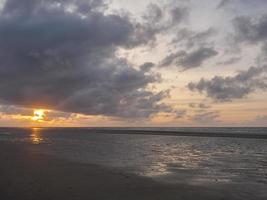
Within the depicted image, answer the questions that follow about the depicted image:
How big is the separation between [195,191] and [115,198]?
16.6 feet

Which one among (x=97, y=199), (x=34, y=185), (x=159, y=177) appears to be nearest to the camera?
(x=97, y=199)

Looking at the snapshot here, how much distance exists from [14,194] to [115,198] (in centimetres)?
521

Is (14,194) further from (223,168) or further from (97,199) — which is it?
(223,168)

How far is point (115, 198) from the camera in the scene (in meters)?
18.3

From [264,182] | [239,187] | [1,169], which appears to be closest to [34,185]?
[1,169]

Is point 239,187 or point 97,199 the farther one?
point 239,187

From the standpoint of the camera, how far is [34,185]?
69.7 feet

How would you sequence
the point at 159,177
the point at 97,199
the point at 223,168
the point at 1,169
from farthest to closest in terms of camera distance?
1. the point at 223,168
2. the point at 1,169
3. the point at 159,177
4. the point at 97,199

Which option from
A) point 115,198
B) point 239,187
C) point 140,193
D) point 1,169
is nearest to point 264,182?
point 239,187

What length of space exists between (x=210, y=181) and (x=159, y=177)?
379 centimetres

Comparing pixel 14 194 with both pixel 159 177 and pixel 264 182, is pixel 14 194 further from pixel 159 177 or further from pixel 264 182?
pixel 264 182

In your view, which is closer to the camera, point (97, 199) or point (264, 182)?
point (97, 199)

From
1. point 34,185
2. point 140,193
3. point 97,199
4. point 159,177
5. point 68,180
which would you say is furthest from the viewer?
point 159,177

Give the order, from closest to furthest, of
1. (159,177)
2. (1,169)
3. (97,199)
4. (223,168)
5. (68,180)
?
(97,199)
(68,180)
(159,177)
(1,169)
(223,168)
